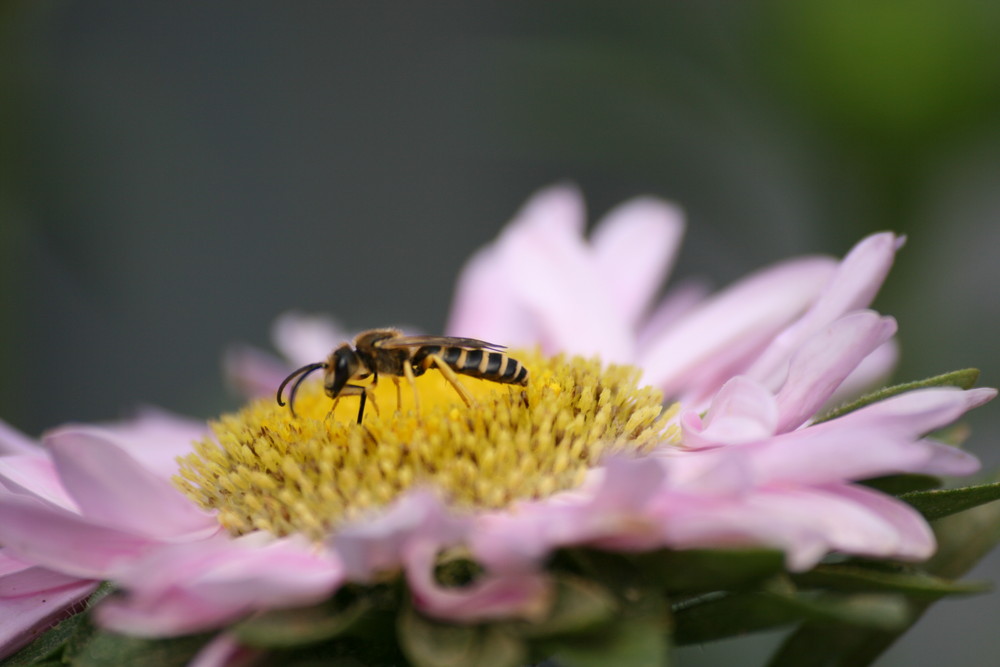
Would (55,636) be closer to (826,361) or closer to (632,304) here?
(826,361)

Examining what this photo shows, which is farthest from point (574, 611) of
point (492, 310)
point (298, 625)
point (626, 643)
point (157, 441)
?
point (492, 310)

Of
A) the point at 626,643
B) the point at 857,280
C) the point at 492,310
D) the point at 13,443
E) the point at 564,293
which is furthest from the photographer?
the point at 492,310

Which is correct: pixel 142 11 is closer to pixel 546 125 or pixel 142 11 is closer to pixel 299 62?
pixel 299 62

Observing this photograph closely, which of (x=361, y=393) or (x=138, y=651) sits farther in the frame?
(x=361, y=393)

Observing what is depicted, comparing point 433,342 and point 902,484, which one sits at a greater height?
point 433,342

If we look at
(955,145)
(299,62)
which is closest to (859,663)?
(955,145)

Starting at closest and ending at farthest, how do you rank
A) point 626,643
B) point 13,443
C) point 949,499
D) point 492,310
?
1. point 626,643
2. point 949,499
3. point 13,443
4. point 492,310

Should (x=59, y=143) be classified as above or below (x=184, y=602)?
above

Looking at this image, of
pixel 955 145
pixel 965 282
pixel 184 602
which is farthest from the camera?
pixel 965 282
